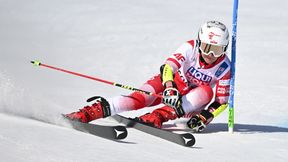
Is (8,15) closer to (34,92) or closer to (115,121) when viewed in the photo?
(34,92)

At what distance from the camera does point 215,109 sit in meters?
8.12

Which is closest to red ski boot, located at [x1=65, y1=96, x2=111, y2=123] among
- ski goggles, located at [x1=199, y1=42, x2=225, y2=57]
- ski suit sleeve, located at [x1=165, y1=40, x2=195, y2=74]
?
ski suit sleeve, located at [x1=165, y1=40, x2=195, y2=74]

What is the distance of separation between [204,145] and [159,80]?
3.77 ft

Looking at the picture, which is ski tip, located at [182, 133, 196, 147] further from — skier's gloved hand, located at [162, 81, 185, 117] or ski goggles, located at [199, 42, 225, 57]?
ski goggles, located at [199, 42, 225, 57]

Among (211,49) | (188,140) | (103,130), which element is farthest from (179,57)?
(103,130)

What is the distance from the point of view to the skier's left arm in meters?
8.00

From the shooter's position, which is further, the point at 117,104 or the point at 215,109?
the point at 215,109

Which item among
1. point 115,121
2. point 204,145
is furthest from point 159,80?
point 204,145

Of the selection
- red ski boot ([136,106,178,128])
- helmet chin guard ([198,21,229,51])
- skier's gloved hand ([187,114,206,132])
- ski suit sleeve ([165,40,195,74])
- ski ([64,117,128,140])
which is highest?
helmet chin guard ([198,21,229,51])

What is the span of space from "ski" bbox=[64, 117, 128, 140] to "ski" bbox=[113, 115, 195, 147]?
1.81ft

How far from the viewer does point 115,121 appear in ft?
27.3

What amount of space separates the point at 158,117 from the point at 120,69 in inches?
162

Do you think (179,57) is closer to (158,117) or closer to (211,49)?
(211,49)

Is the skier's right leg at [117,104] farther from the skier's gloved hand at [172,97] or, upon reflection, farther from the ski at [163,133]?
the skier's gloved hand at [172,97]
